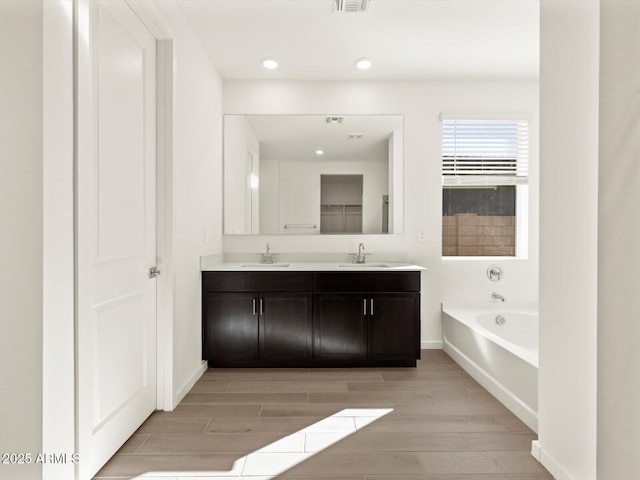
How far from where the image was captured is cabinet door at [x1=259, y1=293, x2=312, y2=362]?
309 centimetres

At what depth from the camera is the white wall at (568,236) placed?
4.87 ft

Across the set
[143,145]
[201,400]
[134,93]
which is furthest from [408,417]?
→ [134,93]

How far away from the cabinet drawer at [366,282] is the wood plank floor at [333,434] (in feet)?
2.22

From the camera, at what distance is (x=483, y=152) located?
3.74 meters

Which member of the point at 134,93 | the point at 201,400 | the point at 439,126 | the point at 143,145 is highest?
the point at 439,126

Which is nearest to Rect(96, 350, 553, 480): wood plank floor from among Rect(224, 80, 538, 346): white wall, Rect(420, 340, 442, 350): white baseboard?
Rect(420, 340, 442, 350): white baseboard

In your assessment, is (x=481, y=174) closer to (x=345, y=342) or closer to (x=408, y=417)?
(x=345, y=342)

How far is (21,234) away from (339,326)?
227cm

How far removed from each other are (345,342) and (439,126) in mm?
2170

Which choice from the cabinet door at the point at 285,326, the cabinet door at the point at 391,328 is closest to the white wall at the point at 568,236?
the cabinet door at the point at 391,328

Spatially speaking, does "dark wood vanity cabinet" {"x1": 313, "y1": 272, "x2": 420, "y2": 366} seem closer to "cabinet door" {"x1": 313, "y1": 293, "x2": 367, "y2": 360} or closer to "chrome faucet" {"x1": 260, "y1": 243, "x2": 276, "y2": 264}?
"cabinet door" {"x1": 313, "y1": 293, "x2": 367, "y2": 360}

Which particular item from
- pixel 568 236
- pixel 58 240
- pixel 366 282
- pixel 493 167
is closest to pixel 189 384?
pixel 366 282

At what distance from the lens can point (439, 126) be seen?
145 inches

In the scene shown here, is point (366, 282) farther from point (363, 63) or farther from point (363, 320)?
point (363, 63)
